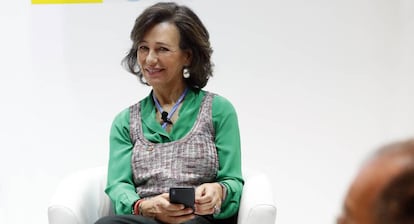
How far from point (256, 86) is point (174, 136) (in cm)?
102

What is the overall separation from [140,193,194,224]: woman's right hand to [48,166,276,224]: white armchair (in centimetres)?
19

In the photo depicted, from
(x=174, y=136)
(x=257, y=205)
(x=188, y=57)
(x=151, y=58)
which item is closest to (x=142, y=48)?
(x=151, y=58)

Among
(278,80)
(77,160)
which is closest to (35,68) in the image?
(77,160)

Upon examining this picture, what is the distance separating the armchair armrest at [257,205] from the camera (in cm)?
195

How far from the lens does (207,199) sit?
78.0 inches

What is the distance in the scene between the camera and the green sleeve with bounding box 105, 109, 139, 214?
206cm

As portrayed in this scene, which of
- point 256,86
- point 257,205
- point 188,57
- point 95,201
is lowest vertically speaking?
point 95,201

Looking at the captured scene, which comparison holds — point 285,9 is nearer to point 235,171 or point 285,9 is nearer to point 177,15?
point 177,15

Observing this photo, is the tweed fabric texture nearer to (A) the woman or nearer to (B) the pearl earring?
(A) the woman

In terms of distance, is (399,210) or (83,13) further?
(83,13)

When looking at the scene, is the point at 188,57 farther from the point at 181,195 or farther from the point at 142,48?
the point at 181,195

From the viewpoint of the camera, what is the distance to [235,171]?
215 centimetres

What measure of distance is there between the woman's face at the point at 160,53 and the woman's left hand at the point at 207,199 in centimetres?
44

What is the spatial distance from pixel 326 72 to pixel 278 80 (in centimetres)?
24
